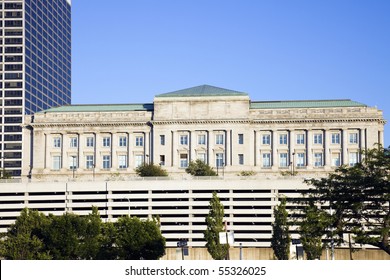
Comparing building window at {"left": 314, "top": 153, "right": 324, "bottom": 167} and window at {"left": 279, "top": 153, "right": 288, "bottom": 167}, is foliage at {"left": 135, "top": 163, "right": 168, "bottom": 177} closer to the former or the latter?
window at {"left": 279, "top": 153, "right": 288, "bottom": 167}

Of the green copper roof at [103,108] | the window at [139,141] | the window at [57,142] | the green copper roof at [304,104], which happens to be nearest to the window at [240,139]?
the green copper roof at [304,104]

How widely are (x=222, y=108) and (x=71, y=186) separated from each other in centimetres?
4355

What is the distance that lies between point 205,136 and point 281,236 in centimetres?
6266

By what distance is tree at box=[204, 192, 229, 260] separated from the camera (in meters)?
107

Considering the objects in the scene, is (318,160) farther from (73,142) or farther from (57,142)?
(57,142)

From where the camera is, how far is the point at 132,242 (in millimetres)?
98938

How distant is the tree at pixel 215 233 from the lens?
107 metres

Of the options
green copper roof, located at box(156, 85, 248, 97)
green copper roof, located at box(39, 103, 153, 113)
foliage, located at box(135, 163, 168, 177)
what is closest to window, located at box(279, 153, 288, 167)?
green copper roof, located at box(156, 85, 248, 97)

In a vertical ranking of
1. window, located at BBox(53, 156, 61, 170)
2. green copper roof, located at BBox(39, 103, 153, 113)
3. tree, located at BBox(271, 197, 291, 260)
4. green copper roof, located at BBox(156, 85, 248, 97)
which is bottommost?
tree, located at BBox(271, 197, 291, 260)

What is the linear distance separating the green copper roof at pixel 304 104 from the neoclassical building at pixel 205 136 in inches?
8.9

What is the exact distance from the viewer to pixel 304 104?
17238cm

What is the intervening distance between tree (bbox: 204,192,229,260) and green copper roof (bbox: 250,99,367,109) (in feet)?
197

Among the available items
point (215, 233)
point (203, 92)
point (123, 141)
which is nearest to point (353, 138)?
point (203, 92)

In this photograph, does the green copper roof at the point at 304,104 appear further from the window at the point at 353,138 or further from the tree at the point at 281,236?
the tree at the point at 281,236
